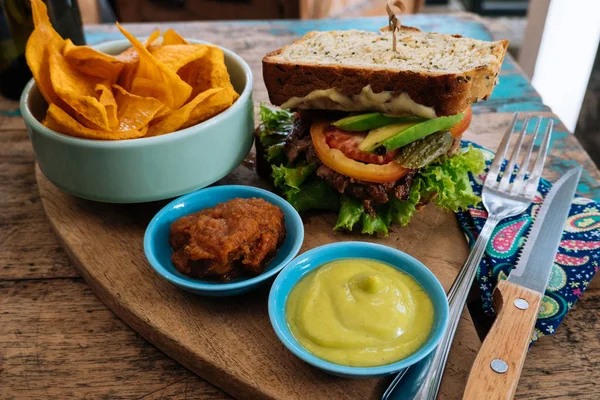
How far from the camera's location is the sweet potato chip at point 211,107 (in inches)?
66.1

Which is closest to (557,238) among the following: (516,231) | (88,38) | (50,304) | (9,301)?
(516,231)

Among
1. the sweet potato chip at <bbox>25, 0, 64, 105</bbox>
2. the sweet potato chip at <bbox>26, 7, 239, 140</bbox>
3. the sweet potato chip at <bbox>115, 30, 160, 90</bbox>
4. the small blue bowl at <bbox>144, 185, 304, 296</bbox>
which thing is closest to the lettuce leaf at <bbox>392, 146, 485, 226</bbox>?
the small blue bowl at <bbox>144, 185, 304, 296</bbox>

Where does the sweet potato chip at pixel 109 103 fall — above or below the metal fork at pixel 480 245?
above

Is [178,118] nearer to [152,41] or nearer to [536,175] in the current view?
[152,41]

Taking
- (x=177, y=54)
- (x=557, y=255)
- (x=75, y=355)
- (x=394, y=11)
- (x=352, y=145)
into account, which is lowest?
(x=75, y=355)

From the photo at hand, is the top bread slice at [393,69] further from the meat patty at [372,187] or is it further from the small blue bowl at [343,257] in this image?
the small blue bowl at [343,257]

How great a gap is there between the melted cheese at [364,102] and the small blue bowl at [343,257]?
448 millimetres

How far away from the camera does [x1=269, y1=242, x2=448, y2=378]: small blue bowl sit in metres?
1.21

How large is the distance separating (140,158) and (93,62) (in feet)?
1.16

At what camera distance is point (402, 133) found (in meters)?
1.65

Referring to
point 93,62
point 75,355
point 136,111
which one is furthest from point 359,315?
point 93,62

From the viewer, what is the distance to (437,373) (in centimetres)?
127

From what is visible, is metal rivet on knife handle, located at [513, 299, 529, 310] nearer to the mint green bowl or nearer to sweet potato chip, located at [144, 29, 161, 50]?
the mint green bowl

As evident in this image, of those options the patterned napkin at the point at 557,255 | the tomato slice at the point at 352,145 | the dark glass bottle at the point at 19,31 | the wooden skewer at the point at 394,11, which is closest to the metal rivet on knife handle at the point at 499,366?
the patterned napkin at the point at 557,255
